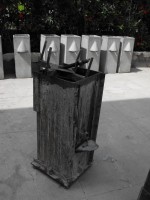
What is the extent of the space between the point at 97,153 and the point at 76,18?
5.33 meters

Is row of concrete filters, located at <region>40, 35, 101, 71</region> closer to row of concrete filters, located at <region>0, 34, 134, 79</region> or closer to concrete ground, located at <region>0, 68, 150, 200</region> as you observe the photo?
row of concrete filters, located at <region>0, 34, 134, 79</region>

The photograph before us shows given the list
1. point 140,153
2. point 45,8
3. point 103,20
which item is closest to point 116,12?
point 103,20

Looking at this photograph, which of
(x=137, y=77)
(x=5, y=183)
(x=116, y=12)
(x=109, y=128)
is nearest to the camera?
(x=5, y=183)

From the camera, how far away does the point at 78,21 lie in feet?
24.5

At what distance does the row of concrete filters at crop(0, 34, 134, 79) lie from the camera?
568cm

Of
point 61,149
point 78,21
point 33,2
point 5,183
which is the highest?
point 33,2

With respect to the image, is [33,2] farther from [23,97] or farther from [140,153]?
[140,153]

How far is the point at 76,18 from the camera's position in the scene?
7266mm

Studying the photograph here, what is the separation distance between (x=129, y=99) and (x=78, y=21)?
3697 mm

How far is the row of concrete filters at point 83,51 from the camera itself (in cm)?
568

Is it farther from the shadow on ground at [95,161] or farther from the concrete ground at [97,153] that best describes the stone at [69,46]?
the shadow on ground at [95,161]

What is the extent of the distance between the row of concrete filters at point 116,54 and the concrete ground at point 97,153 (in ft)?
6.14

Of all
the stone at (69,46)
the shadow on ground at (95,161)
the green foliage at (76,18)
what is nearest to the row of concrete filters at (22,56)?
the stone at (69,46)

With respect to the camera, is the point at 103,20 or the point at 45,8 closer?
the point at 45,8
